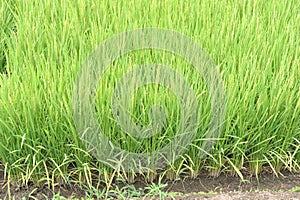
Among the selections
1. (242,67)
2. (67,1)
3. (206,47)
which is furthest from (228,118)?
(67,1)

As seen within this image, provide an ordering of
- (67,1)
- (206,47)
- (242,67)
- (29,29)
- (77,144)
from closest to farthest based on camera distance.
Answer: (77,144)
(242,67)
(206,47)
(29,29)
(67,1)

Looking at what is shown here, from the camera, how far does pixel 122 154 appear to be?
176 centimetres

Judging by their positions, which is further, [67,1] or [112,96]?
[67,1]

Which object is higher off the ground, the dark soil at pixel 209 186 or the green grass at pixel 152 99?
the green grass at pixel 152 99

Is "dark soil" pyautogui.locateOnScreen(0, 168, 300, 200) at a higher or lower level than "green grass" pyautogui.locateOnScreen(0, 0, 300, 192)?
lower

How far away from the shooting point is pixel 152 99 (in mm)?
1774

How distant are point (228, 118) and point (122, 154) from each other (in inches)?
15.1

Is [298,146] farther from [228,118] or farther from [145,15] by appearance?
[145,15]

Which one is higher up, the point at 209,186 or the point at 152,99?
the point at 152,99

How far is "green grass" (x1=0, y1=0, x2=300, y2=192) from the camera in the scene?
1766 millimetres

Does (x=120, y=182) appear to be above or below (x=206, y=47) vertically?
below

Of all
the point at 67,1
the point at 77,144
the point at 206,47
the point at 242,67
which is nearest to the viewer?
the point at 77,144

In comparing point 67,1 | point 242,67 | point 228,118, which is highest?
point 67,1

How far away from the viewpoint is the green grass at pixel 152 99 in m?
1.77
